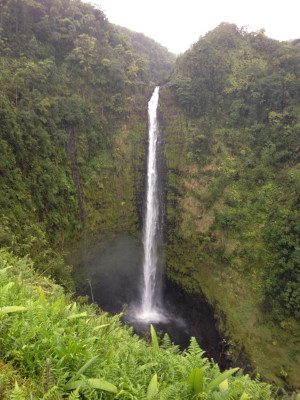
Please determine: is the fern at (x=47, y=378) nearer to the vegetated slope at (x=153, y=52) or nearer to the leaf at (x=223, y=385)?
the leaf at (x=223, y=385)

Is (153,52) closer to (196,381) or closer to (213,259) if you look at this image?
(213,259)

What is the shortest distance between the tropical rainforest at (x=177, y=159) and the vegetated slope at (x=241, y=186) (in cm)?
8

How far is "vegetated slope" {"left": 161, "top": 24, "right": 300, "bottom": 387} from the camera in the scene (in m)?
12.7

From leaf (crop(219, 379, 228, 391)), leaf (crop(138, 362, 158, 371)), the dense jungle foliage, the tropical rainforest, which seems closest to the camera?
leaf (crop(219, 379, 228, 391))

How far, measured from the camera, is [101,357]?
8.45 ft

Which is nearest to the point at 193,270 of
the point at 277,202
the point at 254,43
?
the point at 277,202

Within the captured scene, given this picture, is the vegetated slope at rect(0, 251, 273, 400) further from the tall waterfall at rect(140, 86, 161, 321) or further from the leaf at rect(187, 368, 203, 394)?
the tall waterfall at rect(140, 86, 161, 321)

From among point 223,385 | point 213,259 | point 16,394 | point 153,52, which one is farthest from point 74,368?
point 153,52

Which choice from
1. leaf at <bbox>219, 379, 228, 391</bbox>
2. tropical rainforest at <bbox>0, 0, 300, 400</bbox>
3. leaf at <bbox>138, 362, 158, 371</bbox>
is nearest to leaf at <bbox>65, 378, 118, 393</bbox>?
leaf at <bbox>138, 362, 158, 371</bbox>

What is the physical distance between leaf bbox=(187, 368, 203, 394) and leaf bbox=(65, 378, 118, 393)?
786 mm

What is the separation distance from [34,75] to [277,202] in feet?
55.0

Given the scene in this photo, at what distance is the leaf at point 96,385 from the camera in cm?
204

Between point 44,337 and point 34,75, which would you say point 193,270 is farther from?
point 34,75

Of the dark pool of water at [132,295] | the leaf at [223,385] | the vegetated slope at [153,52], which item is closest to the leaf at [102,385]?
the leaf at [223,385]
